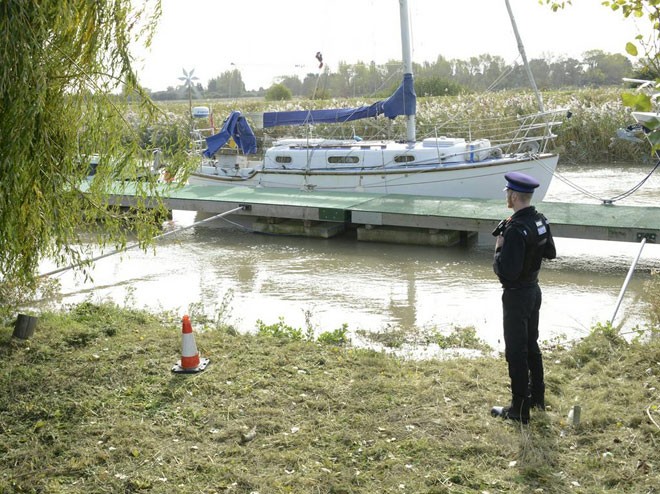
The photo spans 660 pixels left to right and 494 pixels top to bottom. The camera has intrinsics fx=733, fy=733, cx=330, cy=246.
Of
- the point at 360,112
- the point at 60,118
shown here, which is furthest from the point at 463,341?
the point at 360,112

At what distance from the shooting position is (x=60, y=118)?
6.71m

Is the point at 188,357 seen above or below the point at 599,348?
above

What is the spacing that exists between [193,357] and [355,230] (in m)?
12.0

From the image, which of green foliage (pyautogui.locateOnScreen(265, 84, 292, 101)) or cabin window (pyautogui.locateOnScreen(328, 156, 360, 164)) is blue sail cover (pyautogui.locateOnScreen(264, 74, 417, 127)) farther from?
green foliage (pyautogui.locateOnScreen(265, 84, 292, 101))

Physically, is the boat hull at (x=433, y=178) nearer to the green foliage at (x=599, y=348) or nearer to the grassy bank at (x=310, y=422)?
the green foliage at (x=599, y=348)

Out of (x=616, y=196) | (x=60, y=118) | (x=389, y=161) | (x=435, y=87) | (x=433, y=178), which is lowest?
(x=616, y=196)

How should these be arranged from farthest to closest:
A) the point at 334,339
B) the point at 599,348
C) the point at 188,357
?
the point at 334,339 → the point at 599,348 → the point at 188,357

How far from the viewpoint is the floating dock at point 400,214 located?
14.9 m

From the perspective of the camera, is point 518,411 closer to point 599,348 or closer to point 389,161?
point 599,348

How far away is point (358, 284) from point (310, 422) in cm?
771

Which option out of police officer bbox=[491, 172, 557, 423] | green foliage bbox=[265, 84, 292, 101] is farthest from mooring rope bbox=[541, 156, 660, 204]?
Result: green foliage bbox=[265, 84, 292, 101]

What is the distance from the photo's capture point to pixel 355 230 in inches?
752

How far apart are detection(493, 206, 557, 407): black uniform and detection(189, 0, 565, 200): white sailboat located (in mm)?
13560

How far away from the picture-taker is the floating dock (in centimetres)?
1488
